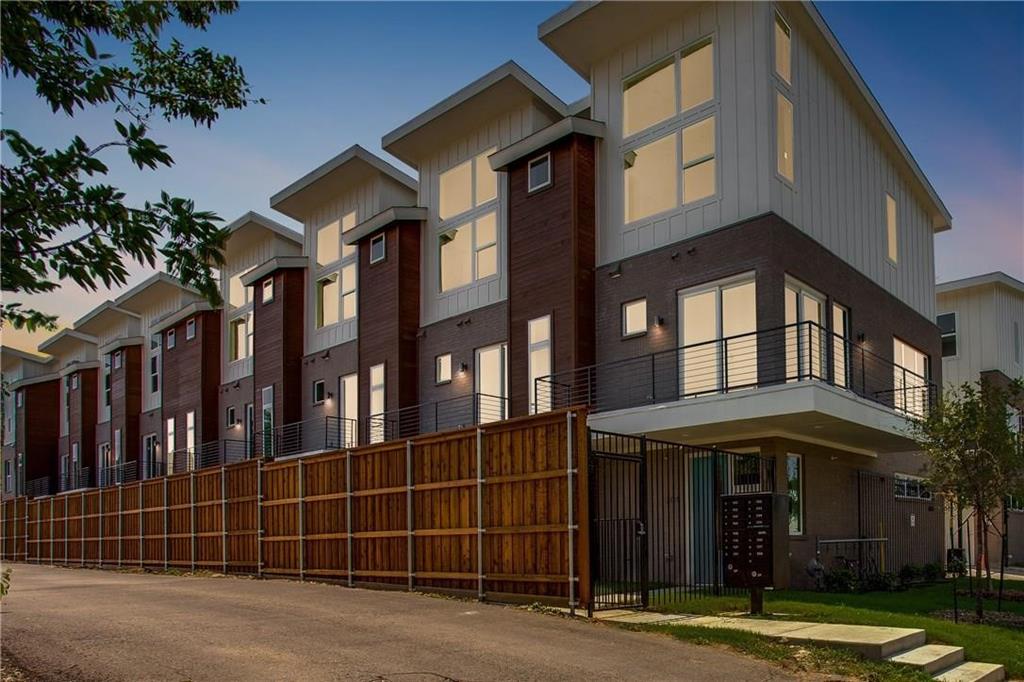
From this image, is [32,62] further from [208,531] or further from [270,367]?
[270,367]

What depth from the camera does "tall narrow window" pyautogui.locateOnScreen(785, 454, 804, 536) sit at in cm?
1866

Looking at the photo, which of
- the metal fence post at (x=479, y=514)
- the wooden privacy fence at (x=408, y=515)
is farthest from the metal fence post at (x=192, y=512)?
the metal fence post at (x=479, y=514)

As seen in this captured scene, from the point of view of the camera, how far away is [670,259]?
19.1m

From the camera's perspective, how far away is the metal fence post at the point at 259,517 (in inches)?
778

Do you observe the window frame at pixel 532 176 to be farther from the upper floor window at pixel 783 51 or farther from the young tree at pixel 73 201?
the young tree at pixel 73 201

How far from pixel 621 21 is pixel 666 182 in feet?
11.6

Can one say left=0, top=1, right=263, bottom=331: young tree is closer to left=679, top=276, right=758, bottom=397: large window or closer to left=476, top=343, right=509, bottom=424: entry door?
left=679, top=276, right=758, bottom=397: large window

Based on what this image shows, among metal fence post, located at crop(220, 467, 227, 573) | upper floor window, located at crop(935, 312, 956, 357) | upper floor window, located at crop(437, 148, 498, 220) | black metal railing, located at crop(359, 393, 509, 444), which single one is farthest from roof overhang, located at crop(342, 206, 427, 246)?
upper floor window, located at crop(935, 312, 956, 357)

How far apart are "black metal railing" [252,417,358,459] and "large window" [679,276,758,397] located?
1226 cm

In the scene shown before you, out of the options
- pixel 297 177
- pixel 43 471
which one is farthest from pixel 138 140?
pixel 43 471

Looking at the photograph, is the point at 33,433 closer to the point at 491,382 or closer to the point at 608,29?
the point at 491,382

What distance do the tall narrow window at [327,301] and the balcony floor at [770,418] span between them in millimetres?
13070

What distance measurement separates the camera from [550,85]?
23.2 m

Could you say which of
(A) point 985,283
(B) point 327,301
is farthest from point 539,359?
(A) point 985,283
